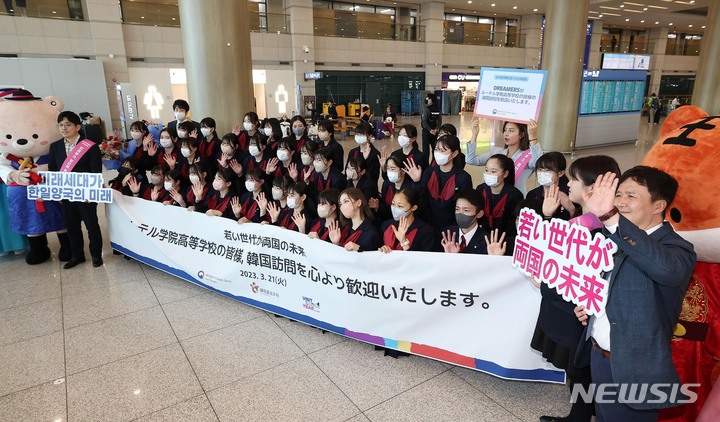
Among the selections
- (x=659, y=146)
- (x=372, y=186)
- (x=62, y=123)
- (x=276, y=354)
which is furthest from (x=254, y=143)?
(x=659, y=146)

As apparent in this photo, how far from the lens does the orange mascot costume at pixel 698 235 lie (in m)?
1.98

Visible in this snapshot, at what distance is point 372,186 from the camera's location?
470cm

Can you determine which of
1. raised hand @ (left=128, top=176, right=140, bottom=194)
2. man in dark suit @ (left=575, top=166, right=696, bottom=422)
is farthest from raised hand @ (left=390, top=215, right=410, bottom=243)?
raised hand @ (left=128, top=176, right=140, bottom=194)

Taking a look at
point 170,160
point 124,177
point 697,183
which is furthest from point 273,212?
point 697,183

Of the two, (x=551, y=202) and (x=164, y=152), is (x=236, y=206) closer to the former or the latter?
(x=164, y=152)

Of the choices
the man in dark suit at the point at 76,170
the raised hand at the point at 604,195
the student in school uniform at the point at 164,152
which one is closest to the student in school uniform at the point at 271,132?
the student in school uniform at the point at 164,152

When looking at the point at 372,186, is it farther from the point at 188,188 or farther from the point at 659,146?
the point at 659,146

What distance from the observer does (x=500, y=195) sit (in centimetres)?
376

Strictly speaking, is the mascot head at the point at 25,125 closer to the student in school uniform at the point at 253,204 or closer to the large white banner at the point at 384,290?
the large white banner at the point at 384,290

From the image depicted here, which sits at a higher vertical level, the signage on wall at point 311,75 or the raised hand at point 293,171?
the signage on wall at point 311,75

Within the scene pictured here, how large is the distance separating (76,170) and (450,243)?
177 inches

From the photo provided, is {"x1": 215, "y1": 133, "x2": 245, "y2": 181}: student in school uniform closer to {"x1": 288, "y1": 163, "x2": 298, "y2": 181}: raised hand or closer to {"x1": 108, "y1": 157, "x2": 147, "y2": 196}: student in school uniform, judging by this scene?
{"x1": 288, "y1": 163, "x2": 298, "y2": 181}: raised hand

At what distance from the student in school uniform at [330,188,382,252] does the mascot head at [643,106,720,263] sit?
6.46 ft

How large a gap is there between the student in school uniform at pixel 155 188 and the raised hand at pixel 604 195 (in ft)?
15.2
